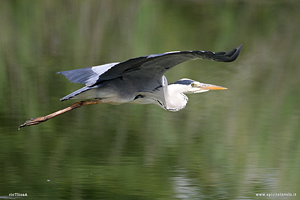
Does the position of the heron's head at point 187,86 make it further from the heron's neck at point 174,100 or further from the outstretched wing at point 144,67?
the outstretched wing at point 144,67

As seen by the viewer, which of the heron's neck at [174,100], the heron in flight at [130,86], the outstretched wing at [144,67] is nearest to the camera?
the outstretched wing at [144,67]

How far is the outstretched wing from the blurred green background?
1.14 metres

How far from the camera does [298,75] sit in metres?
10.8

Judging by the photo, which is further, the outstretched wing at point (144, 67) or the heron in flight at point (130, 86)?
the heron in flight at point (130, 86)

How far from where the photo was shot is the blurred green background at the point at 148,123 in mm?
5699

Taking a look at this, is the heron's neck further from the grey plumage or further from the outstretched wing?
the outstretched wing

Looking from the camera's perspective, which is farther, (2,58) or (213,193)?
(2,58)

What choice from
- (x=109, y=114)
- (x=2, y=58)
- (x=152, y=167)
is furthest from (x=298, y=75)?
(x=2, y=58)

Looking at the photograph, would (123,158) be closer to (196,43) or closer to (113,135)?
(113,135)

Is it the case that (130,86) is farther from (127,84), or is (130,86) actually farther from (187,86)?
(187,86)

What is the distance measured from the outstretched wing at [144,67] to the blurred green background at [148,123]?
1.14 meters

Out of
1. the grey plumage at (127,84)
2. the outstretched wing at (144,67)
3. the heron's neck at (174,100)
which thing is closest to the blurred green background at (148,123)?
the heron's neck at (174,100)

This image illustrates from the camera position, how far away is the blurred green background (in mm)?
5699

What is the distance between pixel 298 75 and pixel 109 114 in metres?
4.87
